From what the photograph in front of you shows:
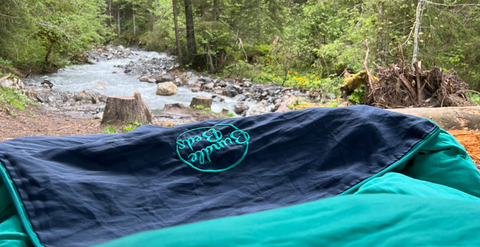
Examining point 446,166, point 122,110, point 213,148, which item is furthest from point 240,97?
point 446,166

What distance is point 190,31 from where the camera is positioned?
13445mm

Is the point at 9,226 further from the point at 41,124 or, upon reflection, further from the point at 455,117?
the point at 41,124

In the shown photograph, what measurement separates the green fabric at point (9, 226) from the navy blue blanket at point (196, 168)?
0.04 m

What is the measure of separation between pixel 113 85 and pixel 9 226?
1028cm

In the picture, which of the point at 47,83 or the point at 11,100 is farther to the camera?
the point at 47,83

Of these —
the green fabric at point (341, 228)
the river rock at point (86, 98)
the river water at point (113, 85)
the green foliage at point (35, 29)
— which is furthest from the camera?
the river water at point (113, 85)

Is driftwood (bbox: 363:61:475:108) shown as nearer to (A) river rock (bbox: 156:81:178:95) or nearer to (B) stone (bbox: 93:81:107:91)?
(A) river rock (bbox: 156:81:178:95)

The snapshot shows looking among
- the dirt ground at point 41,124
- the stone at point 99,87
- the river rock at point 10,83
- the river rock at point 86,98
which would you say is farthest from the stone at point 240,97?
the river rock at point 10,83

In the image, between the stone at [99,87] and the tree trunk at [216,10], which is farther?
the tree trunk at [216,10]

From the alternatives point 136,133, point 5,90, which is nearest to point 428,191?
point 136,133

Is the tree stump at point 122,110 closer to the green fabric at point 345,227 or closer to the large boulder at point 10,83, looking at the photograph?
the large boulder at point 10,83

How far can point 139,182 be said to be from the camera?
149 centimetres

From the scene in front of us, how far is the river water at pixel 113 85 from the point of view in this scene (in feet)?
29.2

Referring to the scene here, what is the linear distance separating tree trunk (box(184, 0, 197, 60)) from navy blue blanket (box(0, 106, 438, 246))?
1223 cm
